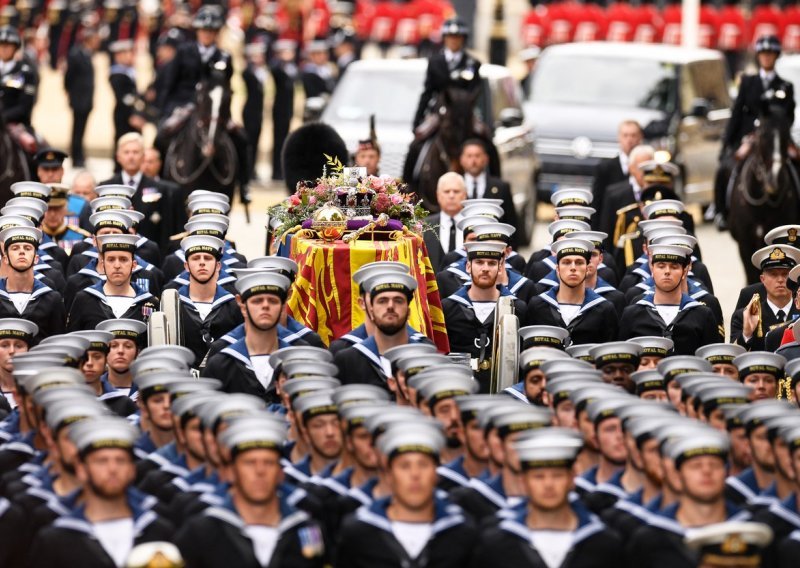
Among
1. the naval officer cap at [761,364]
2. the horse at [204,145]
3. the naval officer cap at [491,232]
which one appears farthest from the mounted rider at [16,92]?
the naval officer cap at [761,364]

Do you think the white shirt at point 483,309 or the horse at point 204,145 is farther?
the horse at point 204,145

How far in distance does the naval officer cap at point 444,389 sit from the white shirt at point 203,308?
11.5 ft

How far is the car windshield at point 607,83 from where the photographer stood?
2447 centimetres

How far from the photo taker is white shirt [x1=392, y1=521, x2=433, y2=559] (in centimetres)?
957

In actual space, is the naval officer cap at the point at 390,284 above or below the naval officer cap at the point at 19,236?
above

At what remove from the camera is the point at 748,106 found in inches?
787

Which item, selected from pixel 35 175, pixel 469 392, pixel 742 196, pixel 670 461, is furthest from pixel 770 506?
pixel 35 175

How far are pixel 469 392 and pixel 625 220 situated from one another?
7.02 meters

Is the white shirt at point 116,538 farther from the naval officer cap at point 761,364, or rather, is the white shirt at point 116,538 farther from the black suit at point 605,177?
the black suit at point 605,177

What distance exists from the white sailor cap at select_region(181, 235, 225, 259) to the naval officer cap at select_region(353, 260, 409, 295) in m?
1.60

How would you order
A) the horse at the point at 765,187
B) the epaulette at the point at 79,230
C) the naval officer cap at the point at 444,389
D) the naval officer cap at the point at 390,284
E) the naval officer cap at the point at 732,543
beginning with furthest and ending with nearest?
the horse at the point at 765,187 → the epaulette at the point at 79,230 → the naval officer cap at the point at 390,284 → the naval officer cap at the point at 444,389 → the naval officer cap at the point at 732,543

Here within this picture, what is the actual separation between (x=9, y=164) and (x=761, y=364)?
9.07m

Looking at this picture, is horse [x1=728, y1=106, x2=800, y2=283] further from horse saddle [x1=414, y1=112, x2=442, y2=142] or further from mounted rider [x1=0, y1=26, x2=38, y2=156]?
mounted rider [x1=0, y1=26, x2=38, y2=156]

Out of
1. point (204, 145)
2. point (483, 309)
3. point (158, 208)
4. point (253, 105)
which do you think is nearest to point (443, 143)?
point (204, 145)
